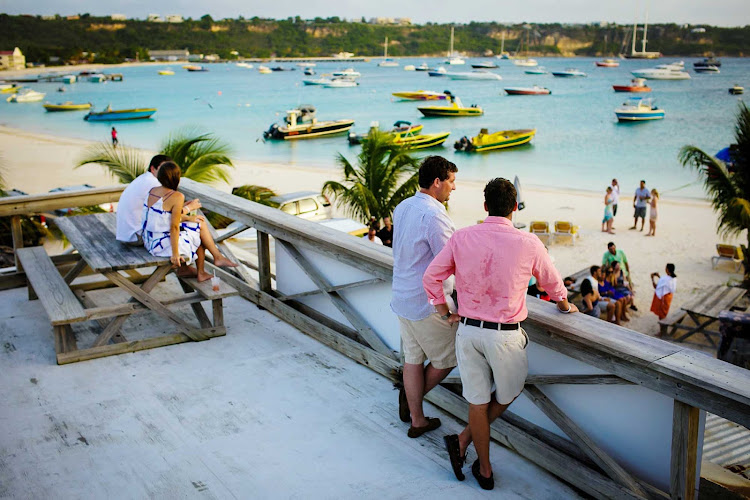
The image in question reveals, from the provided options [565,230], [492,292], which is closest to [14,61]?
[565,230]

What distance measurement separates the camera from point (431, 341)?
11.5 feet

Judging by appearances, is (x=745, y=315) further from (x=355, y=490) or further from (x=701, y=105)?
(x=701, y=105)

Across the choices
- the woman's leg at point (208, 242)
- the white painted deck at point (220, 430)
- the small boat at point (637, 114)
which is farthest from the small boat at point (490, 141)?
the white painted deck at point (220, 430)

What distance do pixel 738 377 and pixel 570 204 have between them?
25533mm

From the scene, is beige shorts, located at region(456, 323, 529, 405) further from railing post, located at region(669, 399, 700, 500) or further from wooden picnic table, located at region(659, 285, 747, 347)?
wooden picnic table, located at region(659, 285, 747, 347)

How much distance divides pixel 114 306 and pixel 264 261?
128 centimetres

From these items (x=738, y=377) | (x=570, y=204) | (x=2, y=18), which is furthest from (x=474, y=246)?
A: (x=2, y=18)

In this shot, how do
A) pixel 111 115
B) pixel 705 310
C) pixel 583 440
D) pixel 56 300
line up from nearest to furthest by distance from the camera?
pixel 583 440, pixel 56 300, pixel 705 310, pixel 111 115

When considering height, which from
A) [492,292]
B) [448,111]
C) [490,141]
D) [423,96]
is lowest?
[490,141]

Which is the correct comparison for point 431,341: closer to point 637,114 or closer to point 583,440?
point 583,440

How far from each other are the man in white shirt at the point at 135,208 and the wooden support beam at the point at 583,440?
3104mm

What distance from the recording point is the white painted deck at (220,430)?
326cm

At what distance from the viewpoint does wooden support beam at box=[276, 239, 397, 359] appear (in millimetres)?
4453

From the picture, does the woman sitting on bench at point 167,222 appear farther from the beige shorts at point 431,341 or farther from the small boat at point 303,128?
the small boat at point 303,128
